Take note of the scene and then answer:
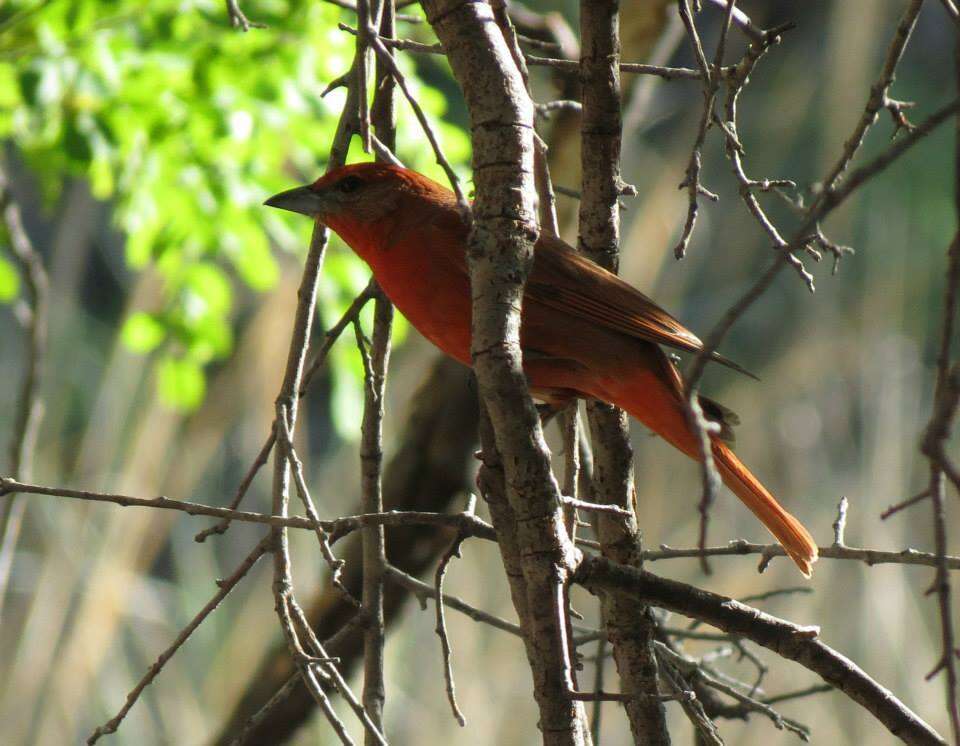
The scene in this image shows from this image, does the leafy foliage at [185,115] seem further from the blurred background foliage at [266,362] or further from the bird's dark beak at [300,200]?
the bird's dark beak at [300,200]

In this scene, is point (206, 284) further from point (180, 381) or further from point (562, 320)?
point (562, 320)

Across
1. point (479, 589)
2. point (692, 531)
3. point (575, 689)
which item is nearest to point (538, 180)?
point (575, 689)

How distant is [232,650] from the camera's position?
249 inches

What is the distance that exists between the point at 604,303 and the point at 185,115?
182 cm

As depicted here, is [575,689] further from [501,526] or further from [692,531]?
[692,531]

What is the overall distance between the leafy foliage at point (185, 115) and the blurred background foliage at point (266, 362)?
1 cm

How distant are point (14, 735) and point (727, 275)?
6173 mm

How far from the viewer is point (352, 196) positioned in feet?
10.3

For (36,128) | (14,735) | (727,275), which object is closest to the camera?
(36,128)

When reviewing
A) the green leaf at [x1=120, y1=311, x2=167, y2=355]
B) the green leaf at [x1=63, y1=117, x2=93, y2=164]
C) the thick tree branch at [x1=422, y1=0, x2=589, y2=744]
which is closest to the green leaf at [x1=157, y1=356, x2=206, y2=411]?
the green leaf at [x1=120, y1=311, x2=167, y2=355]

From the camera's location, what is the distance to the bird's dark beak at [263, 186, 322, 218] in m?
3.19

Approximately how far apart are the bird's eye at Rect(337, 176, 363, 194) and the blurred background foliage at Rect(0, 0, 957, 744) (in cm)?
67

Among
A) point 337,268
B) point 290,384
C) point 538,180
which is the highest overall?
point 337,268

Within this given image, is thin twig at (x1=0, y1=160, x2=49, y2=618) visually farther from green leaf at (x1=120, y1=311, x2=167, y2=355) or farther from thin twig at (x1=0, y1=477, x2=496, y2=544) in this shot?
thin twig at (x1=0, y1=477, x2=496, y2=544)
